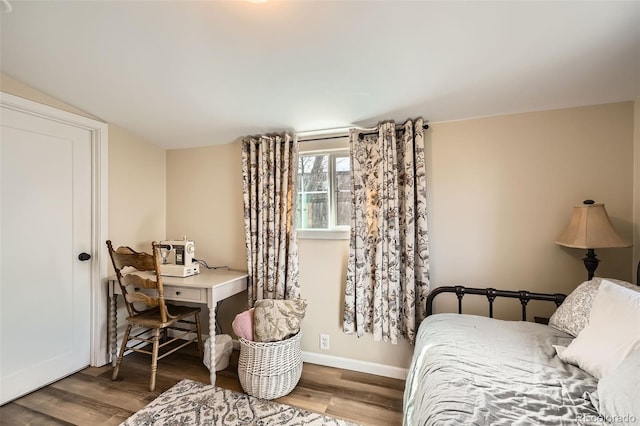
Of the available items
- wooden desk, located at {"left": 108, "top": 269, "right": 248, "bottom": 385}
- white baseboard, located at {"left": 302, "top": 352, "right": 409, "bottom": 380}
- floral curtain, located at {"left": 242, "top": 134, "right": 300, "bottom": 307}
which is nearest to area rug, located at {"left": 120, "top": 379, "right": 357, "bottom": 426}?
wooden desk, located at {"left": 108, "top": 269, "right": 248, "bottom": 385}

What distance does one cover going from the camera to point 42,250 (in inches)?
85.4

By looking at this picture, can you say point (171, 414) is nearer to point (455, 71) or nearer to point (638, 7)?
point (455, 71)

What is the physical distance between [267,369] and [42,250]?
6.21 feet

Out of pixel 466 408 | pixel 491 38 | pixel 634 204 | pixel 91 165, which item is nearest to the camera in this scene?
pixel 466 408

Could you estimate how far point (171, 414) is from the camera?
5.98 ft

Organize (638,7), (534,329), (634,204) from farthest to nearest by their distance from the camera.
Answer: (634,204)
(534,329)
(638,7)

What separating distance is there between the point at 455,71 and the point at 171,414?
8.83 ft

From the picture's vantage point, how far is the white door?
199 cm

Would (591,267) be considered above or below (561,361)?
above

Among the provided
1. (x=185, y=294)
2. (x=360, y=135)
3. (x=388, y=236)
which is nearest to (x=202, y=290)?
(x=185, y=294)

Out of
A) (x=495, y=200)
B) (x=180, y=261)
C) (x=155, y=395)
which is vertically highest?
(x=495, y=200)

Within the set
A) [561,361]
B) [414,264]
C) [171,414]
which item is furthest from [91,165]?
[561,361]

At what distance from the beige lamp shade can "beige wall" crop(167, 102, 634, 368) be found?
24 cm

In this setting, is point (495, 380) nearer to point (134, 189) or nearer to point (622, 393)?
point (622, 393)
